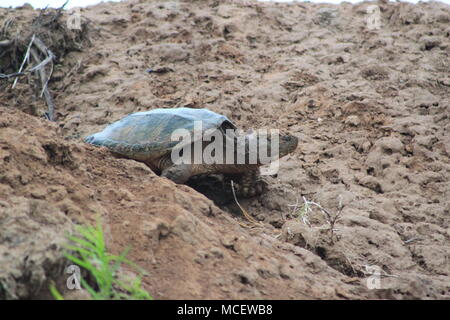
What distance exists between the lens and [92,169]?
3234mm

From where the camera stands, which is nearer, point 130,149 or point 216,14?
point 130,149


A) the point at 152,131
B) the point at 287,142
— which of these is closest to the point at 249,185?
the point at 287,142

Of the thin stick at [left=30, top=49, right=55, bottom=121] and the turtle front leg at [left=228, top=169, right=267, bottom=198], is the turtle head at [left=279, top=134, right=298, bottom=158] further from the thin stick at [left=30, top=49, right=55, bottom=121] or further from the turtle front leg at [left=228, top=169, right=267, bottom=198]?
the thin stick at [left=30, top=49, right=55, bottom=121]

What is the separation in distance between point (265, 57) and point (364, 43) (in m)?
1.43

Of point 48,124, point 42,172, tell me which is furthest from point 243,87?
point 42,172

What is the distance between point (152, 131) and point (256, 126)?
1807mm

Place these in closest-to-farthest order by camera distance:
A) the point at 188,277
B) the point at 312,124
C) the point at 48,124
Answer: the point at 188,277, the point at 48,124, the point at 312,124

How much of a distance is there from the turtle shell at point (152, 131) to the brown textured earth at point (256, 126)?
2.51 ft

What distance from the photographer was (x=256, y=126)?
5996 millimetres

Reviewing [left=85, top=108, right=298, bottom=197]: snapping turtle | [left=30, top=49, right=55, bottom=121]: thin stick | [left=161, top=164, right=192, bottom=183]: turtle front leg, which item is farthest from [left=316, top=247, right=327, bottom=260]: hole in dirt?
[left=30, top=49, right=55, bottom=121]: thin stick

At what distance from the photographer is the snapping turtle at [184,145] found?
4.38 metres

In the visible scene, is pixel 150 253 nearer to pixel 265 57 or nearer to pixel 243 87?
pixel 243 87

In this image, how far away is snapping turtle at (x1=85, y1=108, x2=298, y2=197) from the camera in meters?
4.38

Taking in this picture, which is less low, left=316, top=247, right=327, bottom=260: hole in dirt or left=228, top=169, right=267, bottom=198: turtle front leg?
left=228, top=169, right=267, bottom=198: turtle front leg
